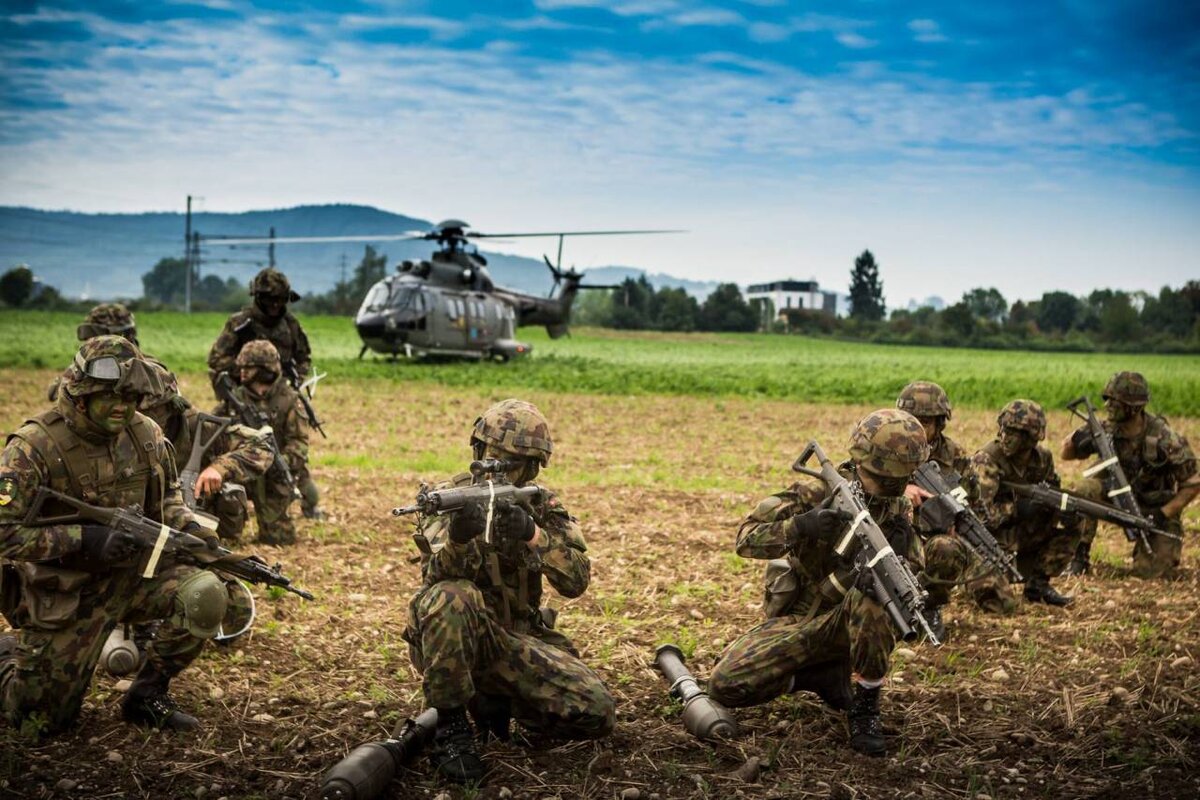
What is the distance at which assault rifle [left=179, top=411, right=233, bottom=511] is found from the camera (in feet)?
28.3

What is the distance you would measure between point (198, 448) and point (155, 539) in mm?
2993

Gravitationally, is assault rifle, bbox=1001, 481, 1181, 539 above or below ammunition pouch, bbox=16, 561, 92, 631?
above

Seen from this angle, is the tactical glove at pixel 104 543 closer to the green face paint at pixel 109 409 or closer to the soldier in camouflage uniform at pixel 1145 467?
the green face paint at pixel 109 409

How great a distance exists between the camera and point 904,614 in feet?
19.7

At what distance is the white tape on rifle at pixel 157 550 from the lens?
6.02 meters

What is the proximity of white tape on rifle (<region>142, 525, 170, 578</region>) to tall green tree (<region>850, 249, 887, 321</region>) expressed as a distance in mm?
74206

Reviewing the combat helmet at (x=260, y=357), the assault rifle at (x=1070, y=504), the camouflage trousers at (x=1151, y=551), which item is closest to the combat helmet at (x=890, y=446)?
the assault rifle at (x=1070, y=504)

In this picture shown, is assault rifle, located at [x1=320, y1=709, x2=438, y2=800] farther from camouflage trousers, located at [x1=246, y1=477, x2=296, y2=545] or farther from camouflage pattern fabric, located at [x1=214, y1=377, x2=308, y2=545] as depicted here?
camouflage trousers, located at [x1=246, y1=477, x2=296, y2=545]

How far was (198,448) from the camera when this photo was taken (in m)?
8.88

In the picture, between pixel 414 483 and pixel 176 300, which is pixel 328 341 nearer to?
pixel 414 483

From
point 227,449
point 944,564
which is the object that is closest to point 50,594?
point 227,449

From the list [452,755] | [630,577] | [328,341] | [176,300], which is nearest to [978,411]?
[630,577]

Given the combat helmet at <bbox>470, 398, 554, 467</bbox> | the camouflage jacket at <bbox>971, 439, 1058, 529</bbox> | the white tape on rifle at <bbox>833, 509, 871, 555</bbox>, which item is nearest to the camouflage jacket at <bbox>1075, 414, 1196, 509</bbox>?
the camouflage jacket at <bbox>971, 439, 1058, 529</bbox>

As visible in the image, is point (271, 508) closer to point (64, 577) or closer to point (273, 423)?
point (273, 423)
